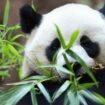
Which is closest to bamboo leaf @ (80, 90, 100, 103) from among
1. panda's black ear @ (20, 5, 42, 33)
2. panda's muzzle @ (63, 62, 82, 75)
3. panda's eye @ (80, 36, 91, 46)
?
panda's muzzle @ (63, 62, 82, 75)

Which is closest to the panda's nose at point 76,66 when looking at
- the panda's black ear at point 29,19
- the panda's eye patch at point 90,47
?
the panda's eye patch at point 90,47

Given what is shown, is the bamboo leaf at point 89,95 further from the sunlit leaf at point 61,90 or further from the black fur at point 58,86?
the black fur at point 58,86

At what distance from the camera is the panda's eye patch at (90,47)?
2.40 metres

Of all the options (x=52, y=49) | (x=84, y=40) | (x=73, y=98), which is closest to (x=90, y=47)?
(x=84, y=40)

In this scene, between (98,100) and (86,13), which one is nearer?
(98,100)

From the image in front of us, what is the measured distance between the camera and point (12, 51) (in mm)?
2516

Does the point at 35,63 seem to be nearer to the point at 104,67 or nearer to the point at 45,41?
the point at 45,41

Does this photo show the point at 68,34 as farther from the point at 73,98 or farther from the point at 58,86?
the point at 73,98

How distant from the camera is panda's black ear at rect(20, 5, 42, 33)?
8.34ft

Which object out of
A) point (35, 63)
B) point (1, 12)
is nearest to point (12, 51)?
point (35, 63)

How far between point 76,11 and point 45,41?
225 millimetres

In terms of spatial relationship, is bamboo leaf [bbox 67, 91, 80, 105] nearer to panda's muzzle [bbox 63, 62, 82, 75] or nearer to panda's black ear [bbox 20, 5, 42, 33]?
panda's muzzle [bbox 63, 62, 82, 75]

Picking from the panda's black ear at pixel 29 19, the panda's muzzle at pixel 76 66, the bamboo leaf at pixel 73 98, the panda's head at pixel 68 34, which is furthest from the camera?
the panda's black ear at pixel 29 19

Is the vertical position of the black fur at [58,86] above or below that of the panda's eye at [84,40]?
below
